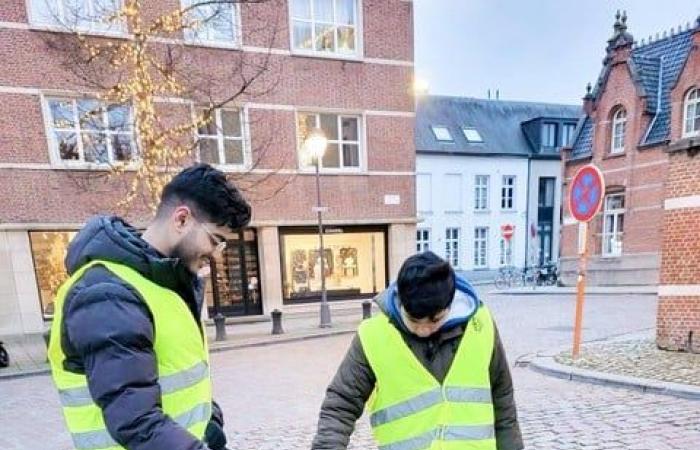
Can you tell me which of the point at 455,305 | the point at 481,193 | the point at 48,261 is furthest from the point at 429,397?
the point at 481,193

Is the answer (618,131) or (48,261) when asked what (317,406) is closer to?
(48,261)

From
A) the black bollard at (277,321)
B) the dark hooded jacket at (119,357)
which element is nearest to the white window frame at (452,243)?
the black bollard at (277,321)

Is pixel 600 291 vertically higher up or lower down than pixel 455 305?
lower down

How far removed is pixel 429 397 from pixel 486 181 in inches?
1086

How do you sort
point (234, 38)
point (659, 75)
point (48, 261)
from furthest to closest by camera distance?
1. point (659, 75)
2. point (234, 38)
3. point (48, 261)

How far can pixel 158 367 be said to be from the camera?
1342 mm

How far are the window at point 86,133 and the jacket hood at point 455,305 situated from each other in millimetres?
11292

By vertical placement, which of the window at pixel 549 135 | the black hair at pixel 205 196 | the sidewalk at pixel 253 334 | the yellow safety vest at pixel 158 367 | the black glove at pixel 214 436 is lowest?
the sidewalk at pixel 253 334

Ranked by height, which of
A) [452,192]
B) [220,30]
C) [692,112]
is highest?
[220,30]

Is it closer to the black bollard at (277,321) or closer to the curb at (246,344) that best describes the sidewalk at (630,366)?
the curb at (246,344)

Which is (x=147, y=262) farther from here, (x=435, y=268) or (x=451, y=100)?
(x=451, y=100)

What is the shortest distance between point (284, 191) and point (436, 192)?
1486cm

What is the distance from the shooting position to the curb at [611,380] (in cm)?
519

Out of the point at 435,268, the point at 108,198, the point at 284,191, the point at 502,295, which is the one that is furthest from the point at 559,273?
the point at 435,268
